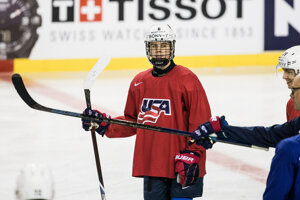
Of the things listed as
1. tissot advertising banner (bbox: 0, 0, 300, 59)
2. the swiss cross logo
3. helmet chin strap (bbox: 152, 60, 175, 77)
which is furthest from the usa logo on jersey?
the swiss cross logo

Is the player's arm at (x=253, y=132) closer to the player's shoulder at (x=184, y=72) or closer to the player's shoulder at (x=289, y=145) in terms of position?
the player's shoulder at (x=184, y=72)

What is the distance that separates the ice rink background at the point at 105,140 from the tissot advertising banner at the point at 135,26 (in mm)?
351

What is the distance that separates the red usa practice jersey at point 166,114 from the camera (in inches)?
129

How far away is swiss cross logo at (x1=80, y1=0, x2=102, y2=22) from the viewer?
30.0ft

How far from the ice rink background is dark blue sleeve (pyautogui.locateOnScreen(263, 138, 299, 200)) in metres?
2.32

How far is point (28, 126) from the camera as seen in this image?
6.57 metres

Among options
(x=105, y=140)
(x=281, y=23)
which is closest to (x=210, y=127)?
(x=105, y=140)

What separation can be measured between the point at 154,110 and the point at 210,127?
38 cm

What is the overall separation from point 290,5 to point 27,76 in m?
3.31

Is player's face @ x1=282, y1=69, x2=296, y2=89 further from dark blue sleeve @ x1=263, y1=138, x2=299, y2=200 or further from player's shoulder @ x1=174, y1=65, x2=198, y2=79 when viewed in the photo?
player's shoulder @ x1=174, y1=65, x2=198, y2=79

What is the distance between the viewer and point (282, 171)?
2096mm

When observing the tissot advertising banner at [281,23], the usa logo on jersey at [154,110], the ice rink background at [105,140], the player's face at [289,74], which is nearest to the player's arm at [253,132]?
the player's face at [289,74]

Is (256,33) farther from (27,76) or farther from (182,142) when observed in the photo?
(182,142)

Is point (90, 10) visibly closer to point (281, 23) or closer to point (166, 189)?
point (281, 23)
